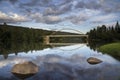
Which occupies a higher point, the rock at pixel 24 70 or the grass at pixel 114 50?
the rock at pixel 24 70

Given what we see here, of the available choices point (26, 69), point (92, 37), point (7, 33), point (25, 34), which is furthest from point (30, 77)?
point (92, 37)

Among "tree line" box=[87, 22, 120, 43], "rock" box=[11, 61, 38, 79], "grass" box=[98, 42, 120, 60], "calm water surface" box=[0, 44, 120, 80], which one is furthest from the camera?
"tree line" box=[87, 22, 120, 43]

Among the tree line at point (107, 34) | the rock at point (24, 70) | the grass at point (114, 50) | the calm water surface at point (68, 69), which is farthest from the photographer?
the tree line at point (107, 34)

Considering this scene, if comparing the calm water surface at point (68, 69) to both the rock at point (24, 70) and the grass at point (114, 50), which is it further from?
the grass at point (114, 50)

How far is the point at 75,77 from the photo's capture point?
21.6 meters

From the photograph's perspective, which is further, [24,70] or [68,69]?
[68,69]

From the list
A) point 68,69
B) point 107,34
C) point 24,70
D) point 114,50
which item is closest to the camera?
point 24,70

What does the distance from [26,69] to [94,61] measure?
13.2m

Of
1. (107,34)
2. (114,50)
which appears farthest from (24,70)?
(107,34)

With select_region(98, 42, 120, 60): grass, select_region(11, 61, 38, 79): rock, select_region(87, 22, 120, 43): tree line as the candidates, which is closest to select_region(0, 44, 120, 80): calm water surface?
select_region(11, 61, 38, 79): rock

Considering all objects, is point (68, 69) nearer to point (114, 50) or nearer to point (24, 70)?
point (24, 70)

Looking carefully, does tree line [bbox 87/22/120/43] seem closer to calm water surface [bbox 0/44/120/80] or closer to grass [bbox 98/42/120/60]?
grass [bbox 98/42/120/60]

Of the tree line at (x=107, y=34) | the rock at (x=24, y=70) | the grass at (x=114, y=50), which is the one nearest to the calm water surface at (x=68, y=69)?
the rock at (x=24, y=70)

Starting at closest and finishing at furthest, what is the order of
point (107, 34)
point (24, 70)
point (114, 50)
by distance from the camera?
point (24, 70) → point (114, 50) → point (107, 34)
